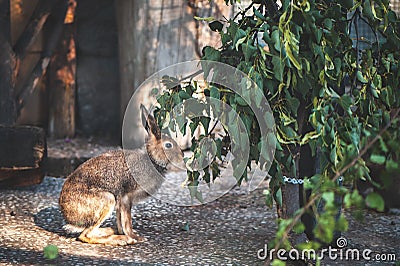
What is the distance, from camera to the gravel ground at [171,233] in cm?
457

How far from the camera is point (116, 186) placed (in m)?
4.96

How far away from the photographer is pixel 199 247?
4.82 meters

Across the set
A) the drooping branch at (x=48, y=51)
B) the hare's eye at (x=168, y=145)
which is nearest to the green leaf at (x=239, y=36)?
the hare's eye at (x=168, y=145)

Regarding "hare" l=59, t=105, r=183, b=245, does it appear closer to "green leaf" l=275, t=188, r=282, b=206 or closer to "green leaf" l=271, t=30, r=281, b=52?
"green leaf" l=275, t=188, r=282, b=206

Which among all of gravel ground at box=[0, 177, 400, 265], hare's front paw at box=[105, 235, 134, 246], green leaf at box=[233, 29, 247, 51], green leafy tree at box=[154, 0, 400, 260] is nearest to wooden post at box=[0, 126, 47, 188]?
gravel ground at box=[0, 177, 400, 265]

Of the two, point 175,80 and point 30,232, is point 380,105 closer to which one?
point 175,80

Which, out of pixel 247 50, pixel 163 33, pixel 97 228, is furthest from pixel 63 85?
pixel 247 50

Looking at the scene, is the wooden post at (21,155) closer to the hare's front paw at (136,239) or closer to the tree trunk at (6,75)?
the tree trunk at (6,75)

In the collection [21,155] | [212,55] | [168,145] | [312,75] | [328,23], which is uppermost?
[328,23]

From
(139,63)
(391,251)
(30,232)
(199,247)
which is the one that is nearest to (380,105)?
(391,251)

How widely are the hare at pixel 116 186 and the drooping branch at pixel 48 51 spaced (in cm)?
292

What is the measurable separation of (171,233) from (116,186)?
53 cm

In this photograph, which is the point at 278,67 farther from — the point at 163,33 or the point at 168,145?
the point at 163,33
